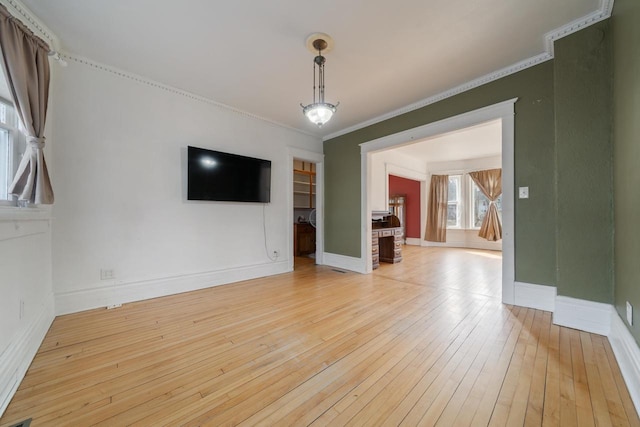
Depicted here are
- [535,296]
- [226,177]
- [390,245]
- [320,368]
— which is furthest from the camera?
[390,245]

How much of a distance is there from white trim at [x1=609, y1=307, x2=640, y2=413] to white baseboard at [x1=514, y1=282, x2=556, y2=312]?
574 mm

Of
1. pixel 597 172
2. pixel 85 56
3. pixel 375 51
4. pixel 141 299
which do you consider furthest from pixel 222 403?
pixel 85 56

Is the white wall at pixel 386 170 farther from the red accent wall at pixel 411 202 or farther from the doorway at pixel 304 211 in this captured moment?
the doorway at pixel 304 211

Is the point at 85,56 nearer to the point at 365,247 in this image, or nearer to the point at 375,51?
the point at 375,51

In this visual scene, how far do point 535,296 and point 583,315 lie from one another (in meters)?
0.50

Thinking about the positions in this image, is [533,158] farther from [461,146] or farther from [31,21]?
[31,21]

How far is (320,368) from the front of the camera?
1672mm

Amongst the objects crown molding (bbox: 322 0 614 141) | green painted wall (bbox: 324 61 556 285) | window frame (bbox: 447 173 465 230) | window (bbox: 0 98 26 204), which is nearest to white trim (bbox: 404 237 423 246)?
window frame (bbox: 447 173 465 230)

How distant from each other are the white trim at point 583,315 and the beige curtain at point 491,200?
5392 mm

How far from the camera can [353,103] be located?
367cm

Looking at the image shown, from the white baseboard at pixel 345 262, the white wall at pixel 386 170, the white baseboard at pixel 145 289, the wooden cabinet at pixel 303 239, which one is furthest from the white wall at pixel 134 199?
the white wall at pixel 386 170

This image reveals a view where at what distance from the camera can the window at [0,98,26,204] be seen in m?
1.90

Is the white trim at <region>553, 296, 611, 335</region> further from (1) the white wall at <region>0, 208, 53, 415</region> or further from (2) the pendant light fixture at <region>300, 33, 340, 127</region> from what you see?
(1) the white wall at <region>0, 208, 53, 415</region>

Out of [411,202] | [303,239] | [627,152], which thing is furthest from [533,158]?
[411,202]
